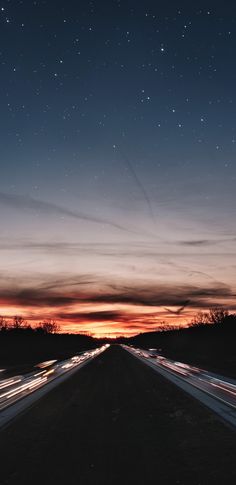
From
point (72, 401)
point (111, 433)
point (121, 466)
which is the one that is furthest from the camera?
point (72, 401)

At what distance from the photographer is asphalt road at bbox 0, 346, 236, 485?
710 cm

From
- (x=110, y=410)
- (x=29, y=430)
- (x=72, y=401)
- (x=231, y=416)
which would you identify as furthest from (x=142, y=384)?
(x=29, y=430)

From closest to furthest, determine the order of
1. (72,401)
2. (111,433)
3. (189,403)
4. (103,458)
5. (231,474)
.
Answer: (231,474)
(103,458)
(111,433)
(189,403)
(72,401)

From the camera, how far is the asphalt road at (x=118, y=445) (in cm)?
710

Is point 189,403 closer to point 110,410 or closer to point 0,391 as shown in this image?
point 110,410

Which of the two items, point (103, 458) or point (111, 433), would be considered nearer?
point (103, 458)

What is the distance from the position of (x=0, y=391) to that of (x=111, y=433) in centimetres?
1025

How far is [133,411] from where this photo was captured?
13.6 meters

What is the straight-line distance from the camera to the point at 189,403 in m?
15.0

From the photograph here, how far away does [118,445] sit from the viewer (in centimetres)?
910

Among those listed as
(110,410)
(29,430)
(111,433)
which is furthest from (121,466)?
(110,410)

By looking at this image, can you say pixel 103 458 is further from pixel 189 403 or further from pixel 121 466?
pixel 189 403

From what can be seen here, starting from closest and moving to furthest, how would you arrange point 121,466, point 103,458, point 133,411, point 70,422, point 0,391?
1. point 121,466
2. point 103,458
3. point 70,422
4. point 133,411
5. point 0,391

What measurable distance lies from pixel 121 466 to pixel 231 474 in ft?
5.75
